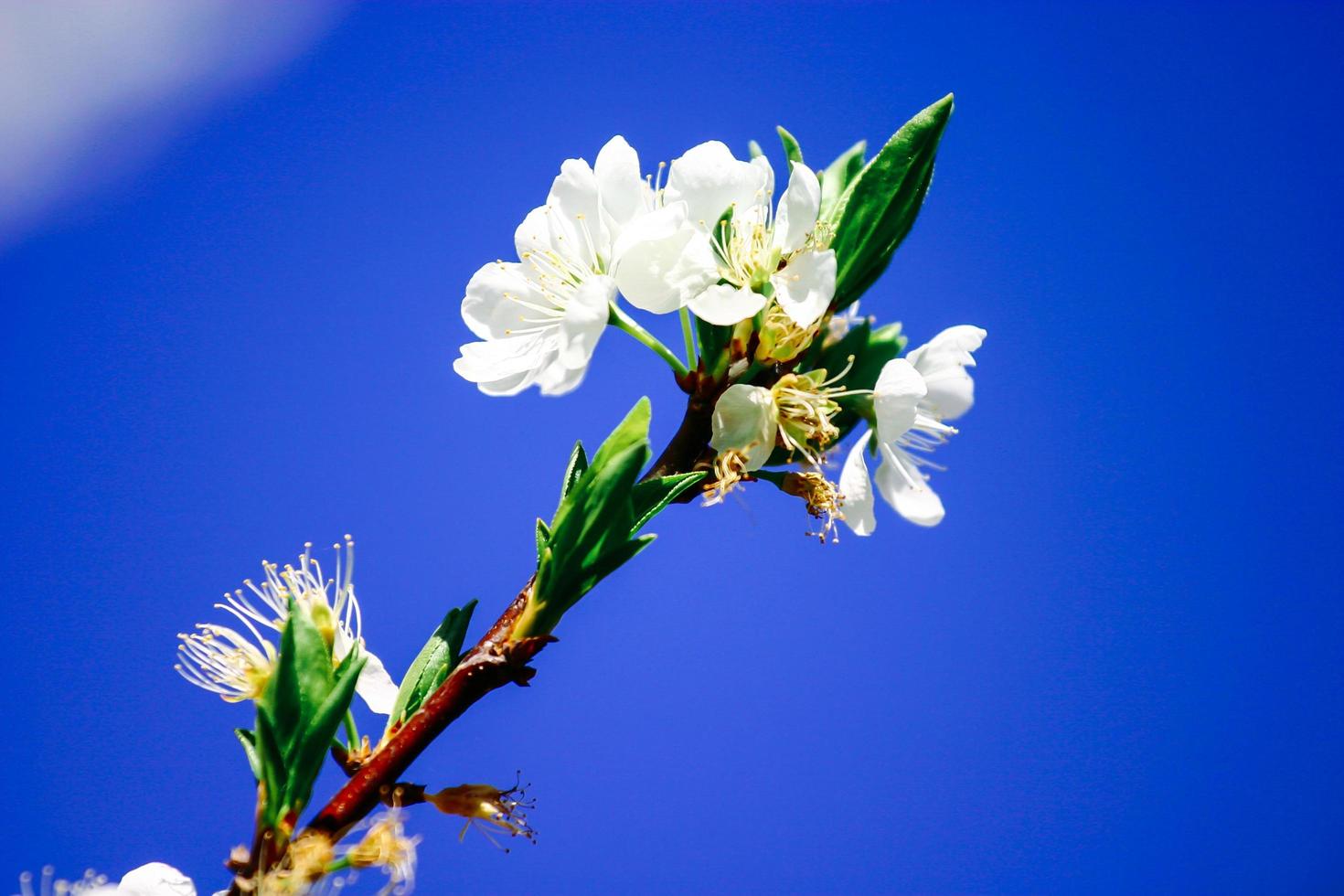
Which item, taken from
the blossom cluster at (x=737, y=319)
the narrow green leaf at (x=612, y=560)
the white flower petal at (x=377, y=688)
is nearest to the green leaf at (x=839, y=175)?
the blossom cluster at (x=737, y=319)

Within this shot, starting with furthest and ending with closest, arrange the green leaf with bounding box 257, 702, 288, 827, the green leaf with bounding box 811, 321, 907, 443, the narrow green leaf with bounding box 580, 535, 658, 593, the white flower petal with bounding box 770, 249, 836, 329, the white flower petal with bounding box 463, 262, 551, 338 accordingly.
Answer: the white flower petal with bounding box 463, 262, 551, 338, the green leaf with bounding box 811, 321, 907, 443, the white flower petal with bounding box 770, 249, 836, 329, the narrow green leaf with bounding box 580, 535, 658, 593, the green leaf with bounding box 257, 702, 288, 827

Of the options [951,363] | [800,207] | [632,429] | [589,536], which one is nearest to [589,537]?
[589,536]

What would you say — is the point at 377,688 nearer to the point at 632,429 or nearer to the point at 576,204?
the point at 632,429

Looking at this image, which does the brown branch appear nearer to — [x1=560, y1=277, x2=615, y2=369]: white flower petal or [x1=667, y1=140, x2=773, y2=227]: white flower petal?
[x1=560, y1=277, x2=615, y2=369]: white flower petal

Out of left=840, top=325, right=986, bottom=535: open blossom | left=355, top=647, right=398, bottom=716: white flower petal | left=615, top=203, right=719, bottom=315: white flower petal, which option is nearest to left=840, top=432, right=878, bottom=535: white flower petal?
left=840, top=325, right=986, bottom=535: open blossom

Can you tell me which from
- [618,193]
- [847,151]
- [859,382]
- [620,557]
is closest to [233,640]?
[620,557]

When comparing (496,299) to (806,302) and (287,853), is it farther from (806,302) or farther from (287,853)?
(287,853)

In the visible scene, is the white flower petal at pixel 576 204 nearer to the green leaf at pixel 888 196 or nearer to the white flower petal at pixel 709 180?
the white flower petal at pixel 709 180
